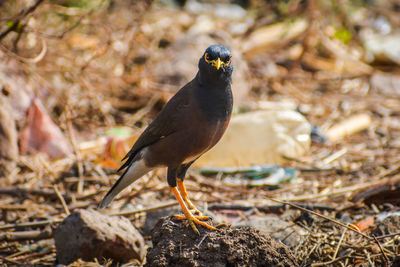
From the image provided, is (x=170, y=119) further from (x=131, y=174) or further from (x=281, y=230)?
(x=281, y=230)

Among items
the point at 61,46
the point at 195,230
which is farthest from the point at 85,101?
the point at 195,230

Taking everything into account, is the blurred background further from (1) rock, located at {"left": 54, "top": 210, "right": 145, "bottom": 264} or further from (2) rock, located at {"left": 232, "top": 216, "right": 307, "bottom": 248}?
(1) rock, located at {"left": 54, "top": 210, "right": 145, "bottom": 264}

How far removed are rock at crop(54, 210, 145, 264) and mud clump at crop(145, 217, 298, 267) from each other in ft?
1.62

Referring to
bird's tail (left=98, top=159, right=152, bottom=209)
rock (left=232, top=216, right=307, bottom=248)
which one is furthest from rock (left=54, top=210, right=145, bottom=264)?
rock (left=232, top=216, right=307, bottom=248)

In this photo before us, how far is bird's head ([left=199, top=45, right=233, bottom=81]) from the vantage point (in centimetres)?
298

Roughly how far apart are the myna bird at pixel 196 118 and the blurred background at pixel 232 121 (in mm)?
804

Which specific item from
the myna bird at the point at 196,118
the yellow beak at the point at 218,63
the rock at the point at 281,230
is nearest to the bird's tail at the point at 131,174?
the myna bird at the point at 196,118

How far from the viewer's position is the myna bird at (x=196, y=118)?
9.88 ft

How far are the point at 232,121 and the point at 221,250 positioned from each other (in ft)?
9.86

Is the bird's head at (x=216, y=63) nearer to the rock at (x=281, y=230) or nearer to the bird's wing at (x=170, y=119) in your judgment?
the bird's wing at (x=170, y=119)

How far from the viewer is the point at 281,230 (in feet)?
11.1

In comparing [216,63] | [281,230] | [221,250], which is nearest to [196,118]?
[216,63]

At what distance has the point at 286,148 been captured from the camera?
5363 mm

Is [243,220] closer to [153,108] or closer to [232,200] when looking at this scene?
[232,200]
